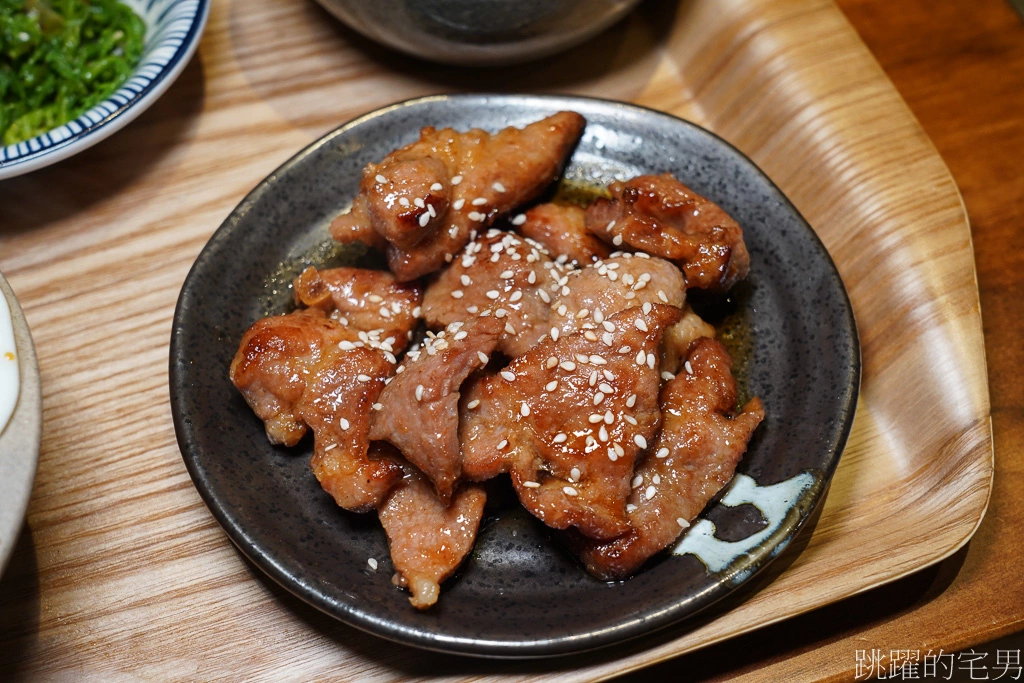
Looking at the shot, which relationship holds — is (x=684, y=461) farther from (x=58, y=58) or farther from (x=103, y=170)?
(x=58, y=58)

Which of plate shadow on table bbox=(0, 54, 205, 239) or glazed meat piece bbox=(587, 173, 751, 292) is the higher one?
glazed meat piece bbox=(587, 173, 751, 292)

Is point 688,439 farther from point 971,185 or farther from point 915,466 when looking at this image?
point 971,185

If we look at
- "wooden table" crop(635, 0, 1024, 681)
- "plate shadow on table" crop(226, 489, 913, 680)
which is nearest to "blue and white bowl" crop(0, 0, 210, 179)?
"plate shadow on table" crop(226, 489, 913, 680)

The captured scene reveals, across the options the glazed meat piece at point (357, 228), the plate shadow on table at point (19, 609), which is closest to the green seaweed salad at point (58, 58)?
the glazed meat piece at point (357, 228)

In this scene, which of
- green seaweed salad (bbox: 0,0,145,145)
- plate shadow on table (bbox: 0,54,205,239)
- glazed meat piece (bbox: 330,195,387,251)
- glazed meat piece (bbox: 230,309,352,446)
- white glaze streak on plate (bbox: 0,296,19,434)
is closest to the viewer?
white glaze streak on plate (bbox: 0,296,19,434)

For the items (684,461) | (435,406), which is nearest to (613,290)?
(684,461)

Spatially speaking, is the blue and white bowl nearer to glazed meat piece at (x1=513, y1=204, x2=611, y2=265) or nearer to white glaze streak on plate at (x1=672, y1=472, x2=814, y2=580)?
glazed meat piece at (x1=513, y1=204, x2=611, y2=265)
